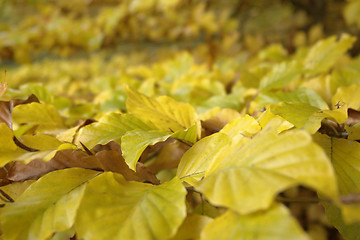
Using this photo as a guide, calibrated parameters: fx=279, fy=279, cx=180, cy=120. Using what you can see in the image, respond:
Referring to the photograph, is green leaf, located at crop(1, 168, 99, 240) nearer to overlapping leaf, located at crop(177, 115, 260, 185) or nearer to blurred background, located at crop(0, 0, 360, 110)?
overlapping leaf, located at crop(177, 115, 260, 185)

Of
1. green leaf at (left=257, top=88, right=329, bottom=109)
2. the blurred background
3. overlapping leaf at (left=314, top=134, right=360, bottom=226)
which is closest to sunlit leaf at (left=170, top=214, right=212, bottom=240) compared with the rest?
overlapping leaf at (left=314, top=134, right=360, bottom=226)

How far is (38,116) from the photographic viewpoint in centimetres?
43

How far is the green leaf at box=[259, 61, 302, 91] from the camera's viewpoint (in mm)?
526

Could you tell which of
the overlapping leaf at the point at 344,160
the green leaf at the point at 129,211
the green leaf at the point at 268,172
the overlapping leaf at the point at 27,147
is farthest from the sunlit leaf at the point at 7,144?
the overlapping leaf at the point at 344,160

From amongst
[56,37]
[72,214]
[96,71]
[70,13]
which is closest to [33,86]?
[72,214]

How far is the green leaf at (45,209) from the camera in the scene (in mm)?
243

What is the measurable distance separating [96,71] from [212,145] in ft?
5.26

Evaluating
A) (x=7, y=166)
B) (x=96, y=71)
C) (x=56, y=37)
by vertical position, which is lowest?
(x=96, y=71)

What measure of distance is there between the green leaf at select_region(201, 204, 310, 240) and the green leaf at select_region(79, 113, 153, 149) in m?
0.18

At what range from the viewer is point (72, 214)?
9.5 inches

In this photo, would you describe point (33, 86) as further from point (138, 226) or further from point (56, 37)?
point (56, 37)

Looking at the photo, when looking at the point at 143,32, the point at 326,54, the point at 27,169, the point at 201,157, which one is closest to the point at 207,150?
the point at 201,157

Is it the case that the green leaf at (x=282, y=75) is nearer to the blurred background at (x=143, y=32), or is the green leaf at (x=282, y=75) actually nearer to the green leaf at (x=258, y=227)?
the green leaf at (x=258, y=227)

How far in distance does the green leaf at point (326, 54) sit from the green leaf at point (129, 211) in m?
0.47
